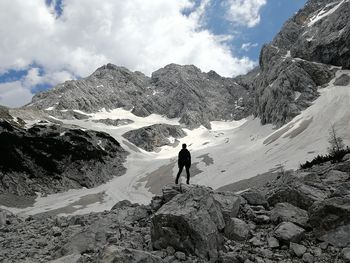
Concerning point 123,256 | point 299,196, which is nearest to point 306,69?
point 299,196

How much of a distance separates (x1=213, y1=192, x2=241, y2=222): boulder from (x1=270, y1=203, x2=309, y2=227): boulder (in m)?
1.39

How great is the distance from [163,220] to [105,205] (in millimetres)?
82022

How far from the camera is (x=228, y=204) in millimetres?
13883

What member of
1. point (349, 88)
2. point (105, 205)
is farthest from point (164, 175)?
point (349, 88)

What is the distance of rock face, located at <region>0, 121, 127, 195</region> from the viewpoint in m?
108

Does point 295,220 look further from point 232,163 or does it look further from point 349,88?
point 349,88

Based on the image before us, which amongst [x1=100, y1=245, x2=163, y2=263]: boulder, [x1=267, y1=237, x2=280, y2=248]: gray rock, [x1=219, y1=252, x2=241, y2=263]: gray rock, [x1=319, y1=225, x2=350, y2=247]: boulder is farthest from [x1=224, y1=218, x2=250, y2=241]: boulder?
[x1=100, y1=245, x2=163, y2=263]: boulder

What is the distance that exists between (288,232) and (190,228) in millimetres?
3152

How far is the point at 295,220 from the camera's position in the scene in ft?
40.8

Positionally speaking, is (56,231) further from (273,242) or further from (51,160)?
(51,160)

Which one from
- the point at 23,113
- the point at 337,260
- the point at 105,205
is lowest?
the point at 337,260

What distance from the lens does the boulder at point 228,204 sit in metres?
13.1

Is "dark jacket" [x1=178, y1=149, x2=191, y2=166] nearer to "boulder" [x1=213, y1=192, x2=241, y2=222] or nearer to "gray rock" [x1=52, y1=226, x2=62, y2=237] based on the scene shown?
"boulder" [x1=213, y1=192, x2=241, y2=222]

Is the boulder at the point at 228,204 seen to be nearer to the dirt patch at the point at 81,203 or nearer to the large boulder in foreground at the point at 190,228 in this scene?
the large boulder in foreground at the point at 190,228
